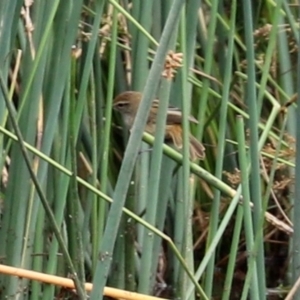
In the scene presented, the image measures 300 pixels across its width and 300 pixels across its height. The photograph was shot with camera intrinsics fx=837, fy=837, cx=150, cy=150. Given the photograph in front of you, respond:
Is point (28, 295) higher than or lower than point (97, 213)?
lower

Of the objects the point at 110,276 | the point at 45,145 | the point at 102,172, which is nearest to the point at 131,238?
the point at 110,276

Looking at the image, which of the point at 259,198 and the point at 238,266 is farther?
the point at 238,266

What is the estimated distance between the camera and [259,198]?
54.9 inches

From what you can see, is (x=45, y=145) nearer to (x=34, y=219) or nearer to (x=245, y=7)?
(x=34, y=219)

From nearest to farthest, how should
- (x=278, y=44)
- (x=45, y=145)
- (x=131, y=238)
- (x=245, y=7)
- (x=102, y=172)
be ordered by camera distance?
1. (x=245, y=7)
2. (x=45, y=145)
3. (x=102, y=172)
4. (x=131, y=238)
5. (x=278, y=44)

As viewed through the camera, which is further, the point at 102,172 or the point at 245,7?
the point at 102,172

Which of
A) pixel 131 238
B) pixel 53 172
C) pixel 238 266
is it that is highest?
pixel 53 172

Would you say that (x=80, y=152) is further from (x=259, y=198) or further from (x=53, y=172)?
(x=259, y=198)

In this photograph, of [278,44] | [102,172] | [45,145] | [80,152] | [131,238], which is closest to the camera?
[45,145]

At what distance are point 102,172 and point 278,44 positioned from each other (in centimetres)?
86

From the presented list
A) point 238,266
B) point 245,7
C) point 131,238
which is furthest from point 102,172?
point 238,266

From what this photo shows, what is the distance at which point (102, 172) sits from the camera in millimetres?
1701

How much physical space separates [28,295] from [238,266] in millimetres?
827

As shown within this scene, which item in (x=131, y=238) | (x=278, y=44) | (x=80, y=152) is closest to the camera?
(x=131, y=238)
